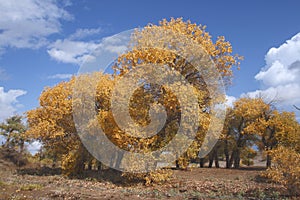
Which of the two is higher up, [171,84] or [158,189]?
[171,84]

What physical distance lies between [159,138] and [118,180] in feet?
13.3

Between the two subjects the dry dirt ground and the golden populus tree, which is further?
the golden populus tree

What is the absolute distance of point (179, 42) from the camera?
1952cm

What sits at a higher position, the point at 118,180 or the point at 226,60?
the point at 226,60

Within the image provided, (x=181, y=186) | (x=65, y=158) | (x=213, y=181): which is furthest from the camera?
(x=65, y=158)

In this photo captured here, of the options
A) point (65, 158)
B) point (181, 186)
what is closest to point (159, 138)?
point (181, 186)

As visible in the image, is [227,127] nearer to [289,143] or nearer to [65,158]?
[289,143]

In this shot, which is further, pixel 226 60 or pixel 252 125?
pixel 252 125

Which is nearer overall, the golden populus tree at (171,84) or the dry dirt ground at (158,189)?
the dry dirt ground at (158,189)

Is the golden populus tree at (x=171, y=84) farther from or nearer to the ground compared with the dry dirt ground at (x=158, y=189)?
farther from the ground

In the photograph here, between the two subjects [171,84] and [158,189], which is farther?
[171,84]

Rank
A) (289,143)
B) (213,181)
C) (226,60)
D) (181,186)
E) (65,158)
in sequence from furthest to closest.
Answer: (289,143) → (65,158) → (226,60) → (213,181) → (181,186)

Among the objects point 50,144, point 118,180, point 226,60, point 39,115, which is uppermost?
point 226,60

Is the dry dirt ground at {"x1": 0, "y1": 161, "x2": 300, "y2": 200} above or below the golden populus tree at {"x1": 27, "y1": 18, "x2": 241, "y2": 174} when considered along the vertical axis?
below
